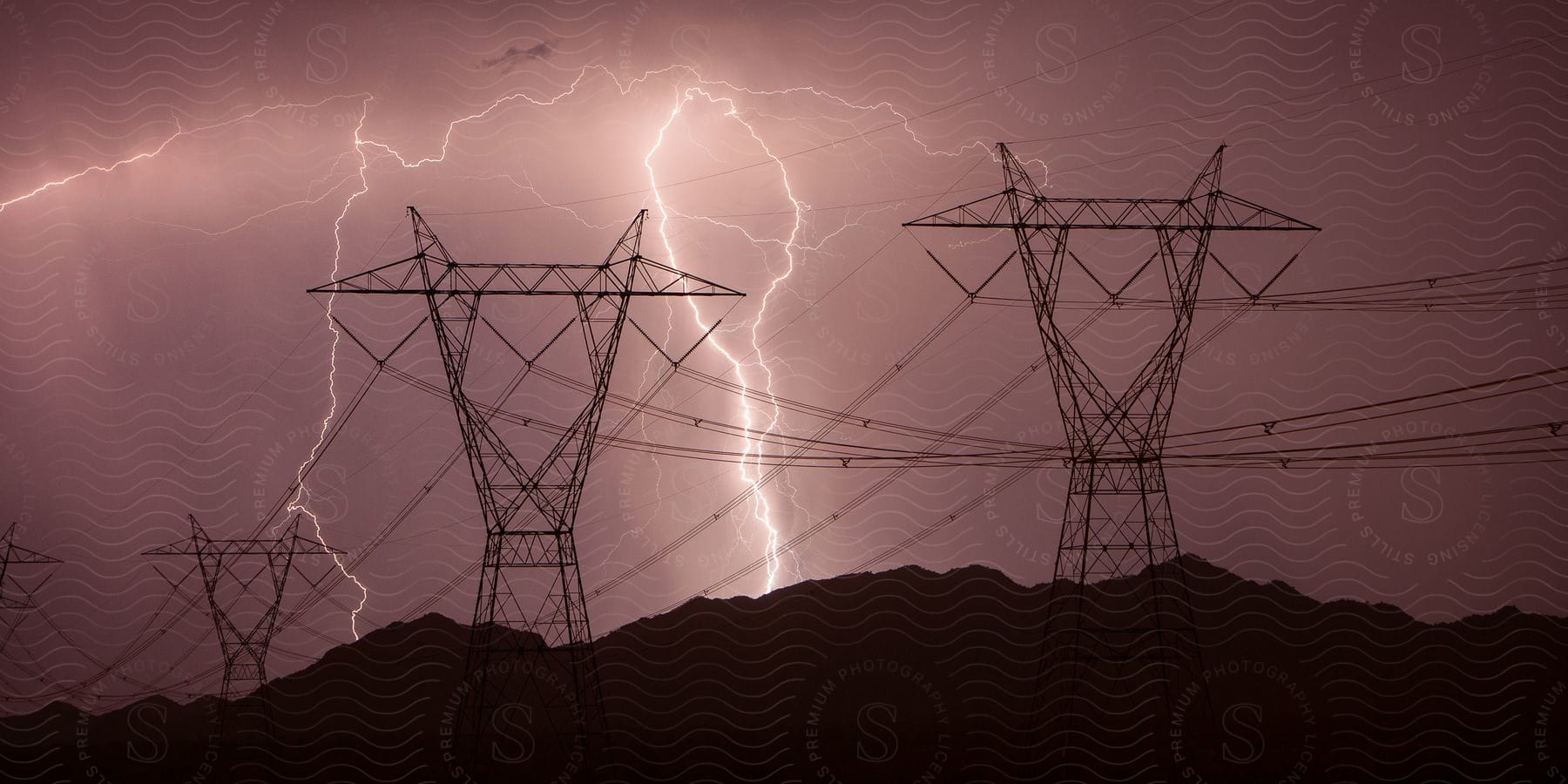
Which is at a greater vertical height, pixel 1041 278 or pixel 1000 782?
pixel 1041 278

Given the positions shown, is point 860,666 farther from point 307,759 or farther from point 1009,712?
point 307,759

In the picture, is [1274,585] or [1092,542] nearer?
[1092,542]

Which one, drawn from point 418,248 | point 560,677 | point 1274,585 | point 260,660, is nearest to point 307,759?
point 260,660

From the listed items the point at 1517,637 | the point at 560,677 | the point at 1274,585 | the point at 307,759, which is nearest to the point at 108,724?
the point at 307,759

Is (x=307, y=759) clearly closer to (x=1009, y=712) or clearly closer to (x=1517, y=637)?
(x=1009, y=712)

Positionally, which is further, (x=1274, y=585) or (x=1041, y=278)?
(x=1274, y=585)

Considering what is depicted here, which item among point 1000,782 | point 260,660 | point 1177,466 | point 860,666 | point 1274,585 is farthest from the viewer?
point 1274,585

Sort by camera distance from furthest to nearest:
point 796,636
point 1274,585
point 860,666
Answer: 1. point 796,636
2. point 1274,585
3. point 860,666

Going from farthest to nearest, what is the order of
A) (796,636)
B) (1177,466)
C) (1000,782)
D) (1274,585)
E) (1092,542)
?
(796,636), (1274,585), (1000,782), (1177,466), (1092,542)

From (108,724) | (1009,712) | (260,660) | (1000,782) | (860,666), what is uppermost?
(108,724)
